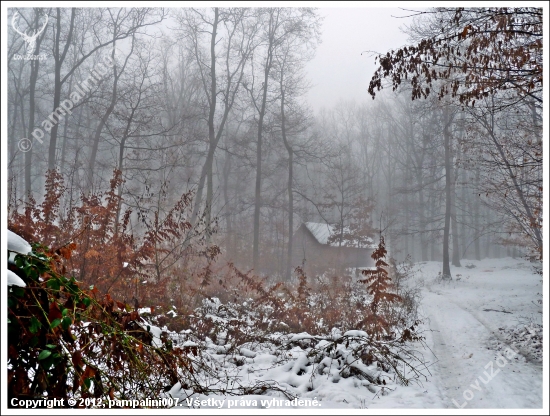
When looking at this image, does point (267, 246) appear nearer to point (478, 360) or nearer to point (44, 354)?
point (478, 360)

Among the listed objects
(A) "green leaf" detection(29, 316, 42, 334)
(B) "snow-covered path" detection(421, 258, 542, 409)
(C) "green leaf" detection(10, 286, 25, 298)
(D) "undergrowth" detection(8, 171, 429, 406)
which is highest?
(C) "green leaf" detection(10, 286, 25, 298)

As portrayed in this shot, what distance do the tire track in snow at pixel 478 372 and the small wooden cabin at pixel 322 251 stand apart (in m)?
9.95

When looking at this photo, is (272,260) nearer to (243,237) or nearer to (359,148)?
(243,237)


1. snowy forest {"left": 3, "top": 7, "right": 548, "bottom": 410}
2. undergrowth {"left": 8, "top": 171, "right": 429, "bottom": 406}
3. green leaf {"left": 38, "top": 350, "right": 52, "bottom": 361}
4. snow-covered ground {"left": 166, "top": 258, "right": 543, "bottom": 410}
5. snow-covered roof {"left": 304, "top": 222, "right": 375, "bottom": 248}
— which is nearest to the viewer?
green leaf {"left": 38, "top": 350, "right": 52, "bottom": 361}

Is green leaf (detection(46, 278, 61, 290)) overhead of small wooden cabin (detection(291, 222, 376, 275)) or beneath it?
overhead

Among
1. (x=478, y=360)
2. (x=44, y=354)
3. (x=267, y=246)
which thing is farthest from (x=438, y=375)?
(x=267, y=246)

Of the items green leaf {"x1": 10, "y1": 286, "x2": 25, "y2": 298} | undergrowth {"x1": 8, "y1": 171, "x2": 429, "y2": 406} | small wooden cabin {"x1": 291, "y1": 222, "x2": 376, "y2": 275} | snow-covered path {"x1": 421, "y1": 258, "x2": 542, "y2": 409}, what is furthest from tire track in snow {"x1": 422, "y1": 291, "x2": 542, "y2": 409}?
small wooden cabin {"x1": 291, "y1": 222, "x2": 376, "y2": 275}

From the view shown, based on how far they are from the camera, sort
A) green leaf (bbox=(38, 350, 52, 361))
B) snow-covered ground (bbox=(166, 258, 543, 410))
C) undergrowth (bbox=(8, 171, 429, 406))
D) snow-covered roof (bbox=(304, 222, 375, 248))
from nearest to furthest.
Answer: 1. green leaf (bbox=(38, 350, 52, 361))
2. undergrowth (bbox=(8, 171, 429, 406))
3. snow-covered ground (bbox=(166, 258, 543, 410))
4. snow-covered roof (bbox=(304, 222, 375, 248))

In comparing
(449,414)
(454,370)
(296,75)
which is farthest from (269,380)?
(296,75)

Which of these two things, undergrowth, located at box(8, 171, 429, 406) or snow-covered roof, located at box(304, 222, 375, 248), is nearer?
undergrowth, located at box(8, 171, 429, 406)

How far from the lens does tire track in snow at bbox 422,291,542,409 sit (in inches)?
161

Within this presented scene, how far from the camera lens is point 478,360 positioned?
577cm

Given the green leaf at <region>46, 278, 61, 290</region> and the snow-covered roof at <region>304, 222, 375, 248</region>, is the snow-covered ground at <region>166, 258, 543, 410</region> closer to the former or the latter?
the green leaf at <region>46, 278, 61, 290</region>
